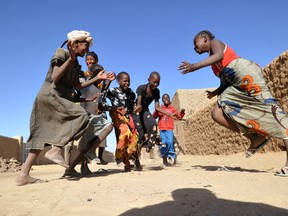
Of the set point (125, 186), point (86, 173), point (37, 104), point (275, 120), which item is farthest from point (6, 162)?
point (275, 120)

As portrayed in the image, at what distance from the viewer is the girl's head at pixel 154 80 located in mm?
5035

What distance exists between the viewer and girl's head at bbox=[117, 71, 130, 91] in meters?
4.70

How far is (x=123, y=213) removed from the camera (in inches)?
67.4

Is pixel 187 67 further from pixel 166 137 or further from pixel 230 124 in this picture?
pixel 166 137

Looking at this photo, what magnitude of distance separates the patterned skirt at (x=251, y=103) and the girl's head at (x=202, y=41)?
430 mm

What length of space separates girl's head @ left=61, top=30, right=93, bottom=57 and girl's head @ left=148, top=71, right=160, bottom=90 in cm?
191

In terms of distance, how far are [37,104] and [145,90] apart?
2.28 m

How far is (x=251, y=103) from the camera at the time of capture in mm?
3381

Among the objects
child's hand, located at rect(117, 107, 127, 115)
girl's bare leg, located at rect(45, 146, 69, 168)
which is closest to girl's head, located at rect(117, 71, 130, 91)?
child's hand, located at rect(117, 107, 127, 115)

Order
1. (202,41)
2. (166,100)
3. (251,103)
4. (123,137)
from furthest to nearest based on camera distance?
→ (166,100)
(123,137)
(202,41)
(251,103)

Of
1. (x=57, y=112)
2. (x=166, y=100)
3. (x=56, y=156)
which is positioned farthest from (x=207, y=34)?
(x=166, y=100)

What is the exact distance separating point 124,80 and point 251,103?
2.12 meters

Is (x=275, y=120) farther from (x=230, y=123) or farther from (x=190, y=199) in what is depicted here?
(x=190, y=199)

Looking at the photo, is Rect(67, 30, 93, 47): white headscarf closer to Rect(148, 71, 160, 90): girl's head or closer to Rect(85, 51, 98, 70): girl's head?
Rect(85, 51, 98, 70): girl's head
